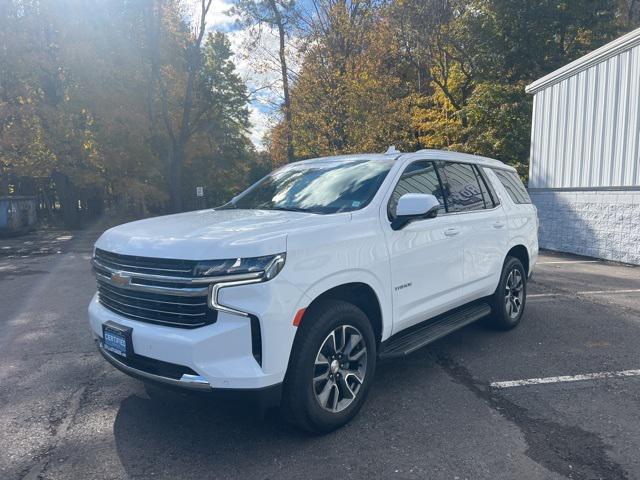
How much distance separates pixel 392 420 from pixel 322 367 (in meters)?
0.74

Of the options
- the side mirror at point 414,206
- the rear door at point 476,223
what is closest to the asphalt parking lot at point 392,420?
the rear door at point 476,223

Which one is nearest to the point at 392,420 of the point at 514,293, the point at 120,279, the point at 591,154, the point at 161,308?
the point at 161,308

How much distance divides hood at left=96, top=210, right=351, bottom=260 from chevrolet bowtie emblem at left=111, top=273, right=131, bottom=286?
155 mm

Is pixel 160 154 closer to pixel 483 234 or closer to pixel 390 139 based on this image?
pixel 390 139

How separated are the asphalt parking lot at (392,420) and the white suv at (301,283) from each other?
373 millimetres

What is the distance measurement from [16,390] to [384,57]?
824 inches

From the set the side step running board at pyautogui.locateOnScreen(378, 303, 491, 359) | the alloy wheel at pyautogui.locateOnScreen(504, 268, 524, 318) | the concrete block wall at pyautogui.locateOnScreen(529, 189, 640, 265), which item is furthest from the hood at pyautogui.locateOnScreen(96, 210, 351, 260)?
the concrete block wall at pyautogui.locateOnScreen(529, 189, 640, 265)

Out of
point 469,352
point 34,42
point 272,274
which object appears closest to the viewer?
point 272,274

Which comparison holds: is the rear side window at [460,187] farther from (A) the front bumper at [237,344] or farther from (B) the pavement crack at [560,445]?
(A) the front bumper at [237,344]

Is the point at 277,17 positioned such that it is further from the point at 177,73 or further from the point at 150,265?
the point at 150,265

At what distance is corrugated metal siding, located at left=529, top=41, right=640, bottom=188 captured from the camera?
418 inches

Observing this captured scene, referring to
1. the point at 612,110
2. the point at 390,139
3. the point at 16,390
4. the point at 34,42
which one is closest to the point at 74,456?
the point at 16,390

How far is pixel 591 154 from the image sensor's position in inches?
463

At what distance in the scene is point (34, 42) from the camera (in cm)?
2180
